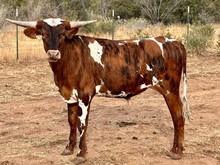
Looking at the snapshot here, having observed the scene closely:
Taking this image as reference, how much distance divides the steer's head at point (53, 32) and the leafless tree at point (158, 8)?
27.5m

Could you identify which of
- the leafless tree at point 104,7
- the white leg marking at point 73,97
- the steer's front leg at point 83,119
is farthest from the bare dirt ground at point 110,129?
the leafless tree at point 104,7

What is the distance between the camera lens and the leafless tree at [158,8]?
3316 cm

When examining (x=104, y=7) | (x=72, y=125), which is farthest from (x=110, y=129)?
(x=104, y=7)

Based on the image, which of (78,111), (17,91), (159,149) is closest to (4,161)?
(78,111)

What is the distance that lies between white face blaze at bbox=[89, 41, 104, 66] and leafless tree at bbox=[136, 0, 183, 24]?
Result: 88.8 feet

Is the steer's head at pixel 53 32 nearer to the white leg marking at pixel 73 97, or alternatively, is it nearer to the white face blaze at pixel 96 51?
the white face blaze at pixel 96 51

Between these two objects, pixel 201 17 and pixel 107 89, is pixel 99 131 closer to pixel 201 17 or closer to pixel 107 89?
pixel 107 89

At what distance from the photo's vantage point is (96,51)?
6.51 meters

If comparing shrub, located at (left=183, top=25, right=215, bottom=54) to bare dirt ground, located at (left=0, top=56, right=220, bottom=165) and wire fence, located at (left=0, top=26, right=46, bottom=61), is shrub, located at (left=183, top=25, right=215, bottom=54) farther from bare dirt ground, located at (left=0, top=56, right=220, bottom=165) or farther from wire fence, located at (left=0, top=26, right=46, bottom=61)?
bare dirt ground, located at (left=0, top=56, right=220, bottom=165)

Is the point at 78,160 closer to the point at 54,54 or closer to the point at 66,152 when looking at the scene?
the point at 66,152

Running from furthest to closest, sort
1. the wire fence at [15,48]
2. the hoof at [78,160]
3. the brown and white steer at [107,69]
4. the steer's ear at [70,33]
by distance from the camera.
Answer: the wire fence at [15,48] < the hoof at [78,160] < the brown and white steer at [107,69] < the steer's ear at [70,33]

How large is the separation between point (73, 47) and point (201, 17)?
27033 millimetres

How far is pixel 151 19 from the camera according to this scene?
34219 millimetres

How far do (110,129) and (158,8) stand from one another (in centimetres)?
2661
